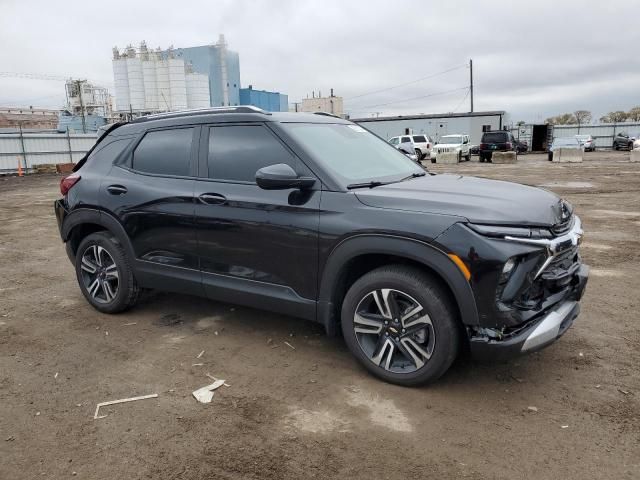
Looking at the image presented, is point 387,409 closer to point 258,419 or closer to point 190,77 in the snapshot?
point 258,419

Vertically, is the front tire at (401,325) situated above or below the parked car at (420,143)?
below

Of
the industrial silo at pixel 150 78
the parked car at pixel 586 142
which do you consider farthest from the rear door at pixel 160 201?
the industrial silo at pixel 150 78

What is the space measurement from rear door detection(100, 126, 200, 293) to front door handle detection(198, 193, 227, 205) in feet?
0.45

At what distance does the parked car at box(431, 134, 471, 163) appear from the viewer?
32.1 metres

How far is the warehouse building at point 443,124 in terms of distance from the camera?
47.2 metres

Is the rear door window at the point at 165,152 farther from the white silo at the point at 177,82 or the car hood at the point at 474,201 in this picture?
the white silo at the point at 177,82

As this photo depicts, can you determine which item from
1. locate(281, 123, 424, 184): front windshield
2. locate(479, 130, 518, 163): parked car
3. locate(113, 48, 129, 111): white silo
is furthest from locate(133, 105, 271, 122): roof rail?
locate(113, 48, 129, 111): white silo

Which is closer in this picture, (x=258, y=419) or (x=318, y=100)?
(x=258, y=419)

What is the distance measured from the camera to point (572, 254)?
3375 mm

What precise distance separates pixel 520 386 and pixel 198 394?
2.14 m

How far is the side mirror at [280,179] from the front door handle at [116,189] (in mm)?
1718

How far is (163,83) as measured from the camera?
51.4m

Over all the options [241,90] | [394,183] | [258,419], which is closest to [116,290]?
[258,419]

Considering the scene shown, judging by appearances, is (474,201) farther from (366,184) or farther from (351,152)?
(351,152)
